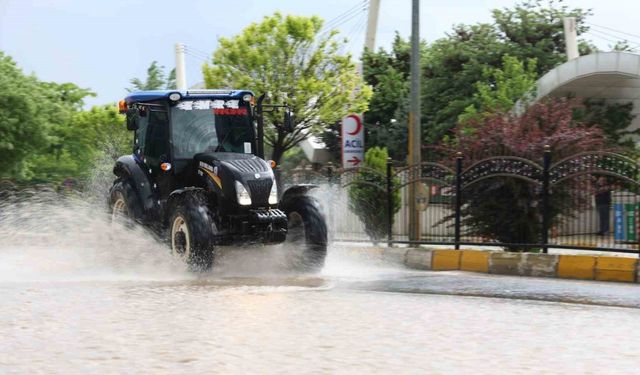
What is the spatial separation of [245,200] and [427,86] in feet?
115

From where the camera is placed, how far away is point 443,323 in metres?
8.32

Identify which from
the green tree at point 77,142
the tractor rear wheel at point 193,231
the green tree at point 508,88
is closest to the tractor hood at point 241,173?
the tractor rear wheel at point 193,231

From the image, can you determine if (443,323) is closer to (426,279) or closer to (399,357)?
(399,357)

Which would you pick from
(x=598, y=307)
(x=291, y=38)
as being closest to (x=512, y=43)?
(x=291, y=38)

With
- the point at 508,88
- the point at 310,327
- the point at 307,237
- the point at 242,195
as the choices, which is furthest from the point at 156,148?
the point at 508,88

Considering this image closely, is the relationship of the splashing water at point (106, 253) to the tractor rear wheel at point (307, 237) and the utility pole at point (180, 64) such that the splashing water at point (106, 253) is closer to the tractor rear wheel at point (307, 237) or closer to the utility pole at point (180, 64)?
the tractor rear wheel at point (307, 237)

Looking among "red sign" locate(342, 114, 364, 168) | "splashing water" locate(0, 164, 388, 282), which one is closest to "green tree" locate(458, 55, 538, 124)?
"red sign" locate(342, 114, 364, 168)

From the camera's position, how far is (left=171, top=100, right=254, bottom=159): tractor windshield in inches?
522

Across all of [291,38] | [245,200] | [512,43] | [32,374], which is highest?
[512,43]

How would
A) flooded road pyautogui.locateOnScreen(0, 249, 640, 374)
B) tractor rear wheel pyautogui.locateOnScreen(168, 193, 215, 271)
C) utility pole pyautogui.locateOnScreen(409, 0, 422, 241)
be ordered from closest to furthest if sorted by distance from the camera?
flooded road pyautogui.locateOnScreen(0, 249, 640, 374) → tractor rear wheel pyautogui.locateOnScreen(168, 193, 215, 271) → utility pole pyautogui.locateOnScreen(409, 0, 422, 241)

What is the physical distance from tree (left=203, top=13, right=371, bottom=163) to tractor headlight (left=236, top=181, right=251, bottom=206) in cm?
1753

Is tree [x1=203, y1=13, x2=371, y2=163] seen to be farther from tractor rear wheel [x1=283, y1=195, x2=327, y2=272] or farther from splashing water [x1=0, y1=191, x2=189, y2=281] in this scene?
tractor rear wheel [x1=283, y1=195, x2=327, y2=272]

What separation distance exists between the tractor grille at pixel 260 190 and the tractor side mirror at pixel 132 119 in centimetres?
219

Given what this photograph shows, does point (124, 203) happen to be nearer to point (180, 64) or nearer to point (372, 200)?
point (372, 200)
